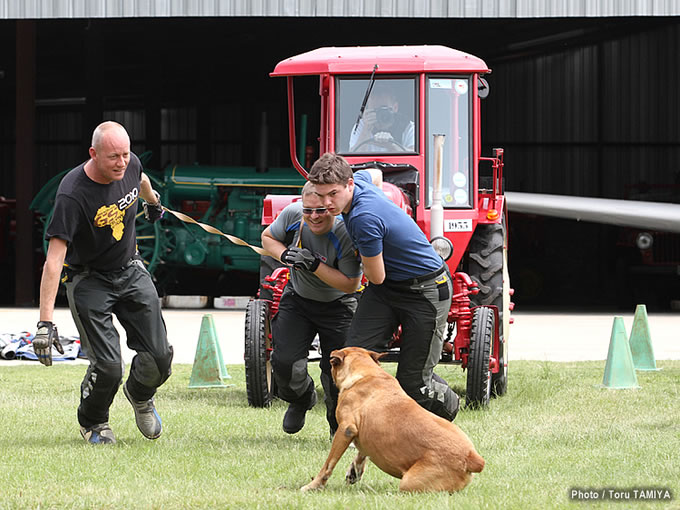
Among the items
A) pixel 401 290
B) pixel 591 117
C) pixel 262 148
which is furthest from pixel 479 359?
pixel 591 117

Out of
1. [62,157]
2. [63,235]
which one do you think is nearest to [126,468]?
[63,235]

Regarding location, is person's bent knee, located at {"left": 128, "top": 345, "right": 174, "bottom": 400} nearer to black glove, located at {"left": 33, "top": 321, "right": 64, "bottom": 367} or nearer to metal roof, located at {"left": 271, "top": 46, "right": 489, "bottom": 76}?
black glove, located at {"left": 33, "top": 321, "right": 64, "bottom": 367}

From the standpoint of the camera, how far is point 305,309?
6.14m

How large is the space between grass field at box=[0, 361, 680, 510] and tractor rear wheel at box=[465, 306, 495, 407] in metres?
0.14

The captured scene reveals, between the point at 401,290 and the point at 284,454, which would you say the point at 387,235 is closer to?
the point at 401,290

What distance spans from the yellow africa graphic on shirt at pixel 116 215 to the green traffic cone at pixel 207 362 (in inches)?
122

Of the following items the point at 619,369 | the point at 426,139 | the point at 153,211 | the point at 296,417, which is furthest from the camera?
the point at 619,369

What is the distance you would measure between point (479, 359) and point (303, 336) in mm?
1685

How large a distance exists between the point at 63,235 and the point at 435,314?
6.80ft

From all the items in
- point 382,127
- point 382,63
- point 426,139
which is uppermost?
point 382,63

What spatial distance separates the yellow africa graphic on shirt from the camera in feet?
19.3

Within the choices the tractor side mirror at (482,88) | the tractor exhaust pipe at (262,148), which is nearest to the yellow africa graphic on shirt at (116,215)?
the tractor side mirror at (482,88)

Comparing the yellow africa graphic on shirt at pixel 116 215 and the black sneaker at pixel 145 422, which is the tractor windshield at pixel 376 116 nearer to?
the yellow africa graphic on shirt at pixel 116 215

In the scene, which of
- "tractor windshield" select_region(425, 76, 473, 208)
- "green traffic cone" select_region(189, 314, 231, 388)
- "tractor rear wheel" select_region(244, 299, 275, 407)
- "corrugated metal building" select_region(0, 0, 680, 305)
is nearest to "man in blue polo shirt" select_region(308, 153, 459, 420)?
"tractor rear wheel" select_region(244, 299, 275, 407)
